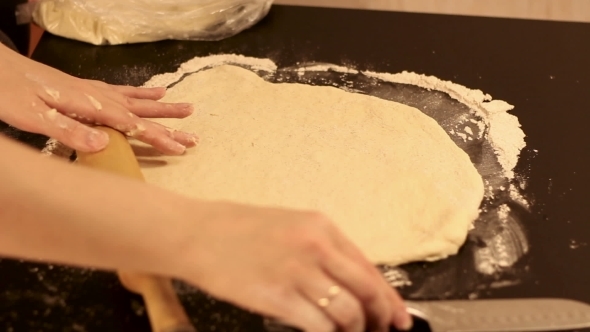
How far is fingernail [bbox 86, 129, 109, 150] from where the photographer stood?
85 centimetres

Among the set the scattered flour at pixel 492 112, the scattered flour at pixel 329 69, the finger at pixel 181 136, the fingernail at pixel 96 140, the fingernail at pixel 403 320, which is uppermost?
the scattered flour at pixel 492 112

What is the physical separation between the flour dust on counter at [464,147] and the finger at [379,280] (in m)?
0.18

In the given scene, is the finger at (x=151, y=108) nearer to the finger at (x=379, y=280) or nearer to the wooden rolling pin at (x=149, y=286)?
the wooden rolling pin at (x=149, y=286)

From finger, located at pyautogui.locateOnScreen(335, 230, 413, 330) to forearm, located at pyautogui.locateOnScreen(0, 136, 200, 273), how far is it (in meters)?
0.15

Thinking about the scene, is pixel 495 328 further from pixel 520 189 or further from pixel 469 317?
pixel 520 189

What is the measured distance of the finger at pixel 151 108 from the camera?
96 centimetres

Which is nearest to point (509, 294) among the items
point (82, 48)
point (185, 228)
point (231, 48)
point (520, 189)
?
point (520, 189)

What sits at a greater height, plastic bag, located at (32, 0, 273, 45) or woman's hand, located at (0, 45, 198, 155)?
plastic bag, located at (32, 0, 273, 45)

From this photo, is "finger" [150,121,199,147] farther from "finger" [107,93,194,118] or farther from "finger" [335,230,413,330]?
"finger" [335,230,413,330]

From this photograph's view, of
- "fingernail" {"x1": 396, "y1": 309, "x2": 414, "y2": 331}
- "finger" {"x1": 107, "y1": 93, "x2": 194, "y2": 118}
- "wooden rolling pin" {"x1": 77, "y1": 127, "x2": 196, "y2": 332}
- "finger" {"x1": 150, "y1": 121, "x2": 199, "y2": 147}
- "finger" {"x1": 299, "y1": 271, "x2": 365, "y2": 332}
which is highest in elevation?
"finger" {"x1": 299, "y1": 271, "x2": 365, "y2": 332}

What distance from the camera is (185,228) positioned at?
0.53 meters

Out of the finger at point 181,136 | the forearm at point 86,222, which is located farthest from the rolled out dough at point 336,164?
the forearm at point 86,222

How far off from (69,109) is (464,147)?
0.67m

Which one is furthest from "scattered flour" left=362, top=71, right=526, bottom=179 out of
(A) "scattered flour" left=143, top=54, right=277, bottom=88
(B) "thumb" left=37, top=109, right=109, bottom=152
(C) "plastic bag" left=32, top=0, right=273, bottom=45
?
(B) "thumb" left=37, top=109, right=109, bottom=152
